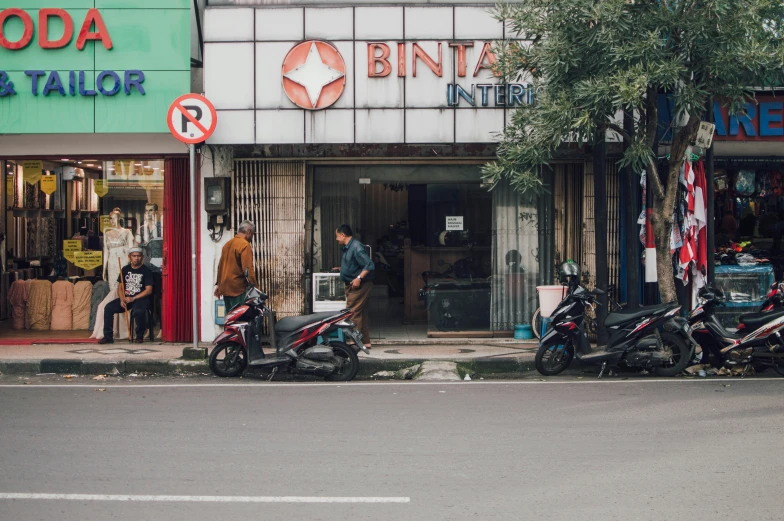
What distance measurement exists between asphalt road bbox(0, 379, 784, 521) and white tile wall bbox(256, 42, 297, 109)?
4485mm

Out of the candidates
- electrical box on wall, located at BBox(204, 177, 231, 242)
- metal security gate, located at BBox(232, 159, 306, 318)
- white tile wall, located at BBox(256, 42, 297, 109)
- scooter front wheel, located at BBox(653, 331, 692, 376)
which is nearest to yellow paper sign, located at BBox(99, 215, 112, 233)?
electrical box on wall, located at BBox(204, 177, 231, 242)

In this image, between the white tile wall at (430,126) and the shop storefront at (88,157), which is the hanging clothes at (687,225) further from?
the shop storefront at (88,157)

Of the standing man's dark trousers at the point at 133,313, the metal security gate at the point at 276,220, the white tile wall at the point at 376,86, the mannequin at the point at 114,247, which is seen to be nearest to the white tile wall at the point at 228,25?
the white tile wall at the point at 376,86

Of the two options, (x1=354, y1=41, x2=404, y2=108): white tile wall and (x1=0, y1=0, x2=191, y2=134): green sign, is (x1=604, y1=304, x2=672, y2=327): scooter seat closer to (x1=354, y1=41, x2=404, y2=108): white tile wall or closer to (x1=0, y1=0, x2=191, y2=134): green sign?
(x1=354, y1=41, x2=404, y2=108): white tile wall

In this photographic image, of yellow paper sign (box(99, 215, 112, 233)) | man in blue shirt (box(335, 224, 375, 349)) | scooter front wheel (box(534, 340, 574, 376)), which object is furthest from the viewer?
yellow paper sign (box(99, 215, 112, 233))

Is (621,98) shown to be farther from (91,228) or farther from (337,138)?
(91,228)

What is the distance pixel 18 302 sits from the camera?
14922 millimetres

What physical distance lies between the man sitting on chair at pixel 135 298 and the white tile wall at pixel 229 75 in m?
2.90

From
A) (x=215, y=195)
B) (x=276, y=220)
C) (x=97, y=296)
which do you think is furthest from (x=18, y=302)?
(x=276, y=220)

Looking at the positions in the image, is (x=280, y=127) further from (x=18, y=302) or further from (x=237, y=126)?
(x=18, y=302)

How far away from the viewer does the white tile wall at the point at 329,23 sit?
12.4 metres

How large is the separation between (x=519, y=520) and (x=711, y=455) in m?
2.29

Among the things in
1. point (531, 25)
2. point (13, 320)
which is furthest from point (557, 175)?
point (13, 320)

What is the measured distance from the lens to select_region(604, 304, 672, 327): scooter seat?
34.9ft
